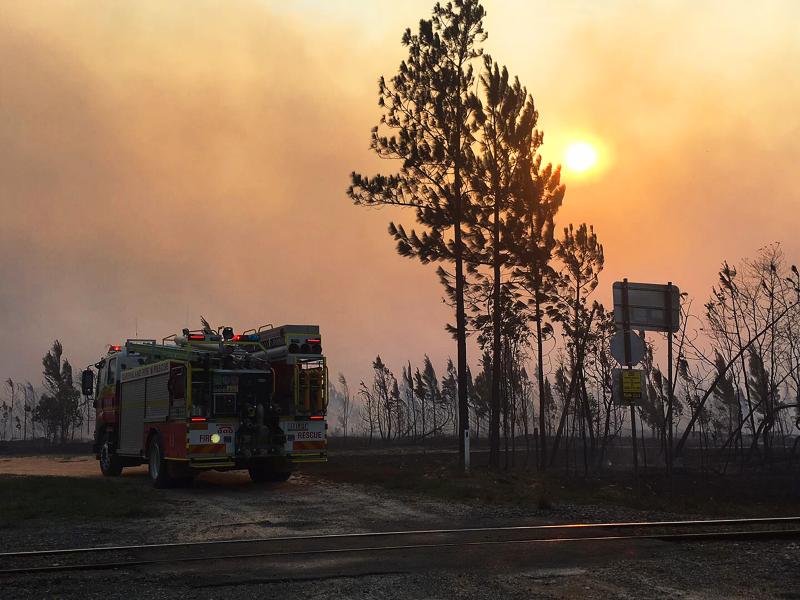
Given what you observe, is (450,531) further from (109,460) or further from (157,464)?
(109,460)

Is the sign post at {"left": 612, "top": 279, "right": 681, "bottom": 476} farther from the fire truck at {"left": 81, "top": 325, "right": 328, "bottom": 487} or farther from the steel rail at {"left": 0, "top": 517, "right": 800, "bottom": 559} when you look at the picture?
the fire truck at {"left": 81, "top": 325, "right": 328, "bottom": 487}

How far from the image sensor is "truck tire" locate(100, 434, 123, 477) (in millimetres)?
22594

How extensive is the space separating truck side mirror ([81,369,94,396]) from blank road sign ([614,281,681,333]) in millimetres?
16299

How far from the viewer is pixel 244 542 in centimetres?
1053

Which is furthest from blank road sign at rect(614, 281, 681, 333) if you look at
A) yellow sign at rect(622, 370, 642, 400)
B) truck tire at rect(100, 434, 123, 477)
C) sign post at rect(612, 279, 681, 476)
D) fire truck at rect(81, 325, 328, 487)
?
truck tire at rect(100, 434, 123, 477)

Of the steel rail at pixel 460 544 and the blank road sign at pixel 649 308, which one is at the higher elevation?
the blank road sign at pixel 649 308

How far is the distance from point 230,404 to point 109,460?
23.9 feet

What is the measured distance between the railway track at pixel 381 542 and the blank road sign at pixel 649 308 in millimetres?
5934

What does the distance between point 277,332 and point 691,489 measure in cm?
1372

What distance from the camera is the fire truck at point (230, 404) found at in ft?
57.1

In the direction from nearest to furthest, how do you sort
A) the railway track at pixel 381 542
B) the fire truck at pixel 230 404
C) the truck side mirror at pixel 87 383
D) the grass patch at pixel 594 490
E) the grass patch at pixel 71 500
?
the railway track at pixel 381 542
the grass patch at pixel 71 500
the grass patch at pixel 594 490
the fire truck at pixel 230 404
the truck side mirror at pixel 87 383

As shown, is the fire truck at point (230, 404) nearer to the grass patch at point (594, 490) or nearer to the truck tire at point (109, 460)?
the truck tire at point (109, 460)

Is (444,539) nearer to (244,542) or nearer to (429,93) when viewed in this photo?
(244,542)

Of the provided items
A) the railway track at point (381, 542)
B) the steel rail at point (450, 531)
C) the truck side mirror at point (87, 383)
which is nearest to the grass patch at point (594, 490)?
the steel rail at point (450, 531)
